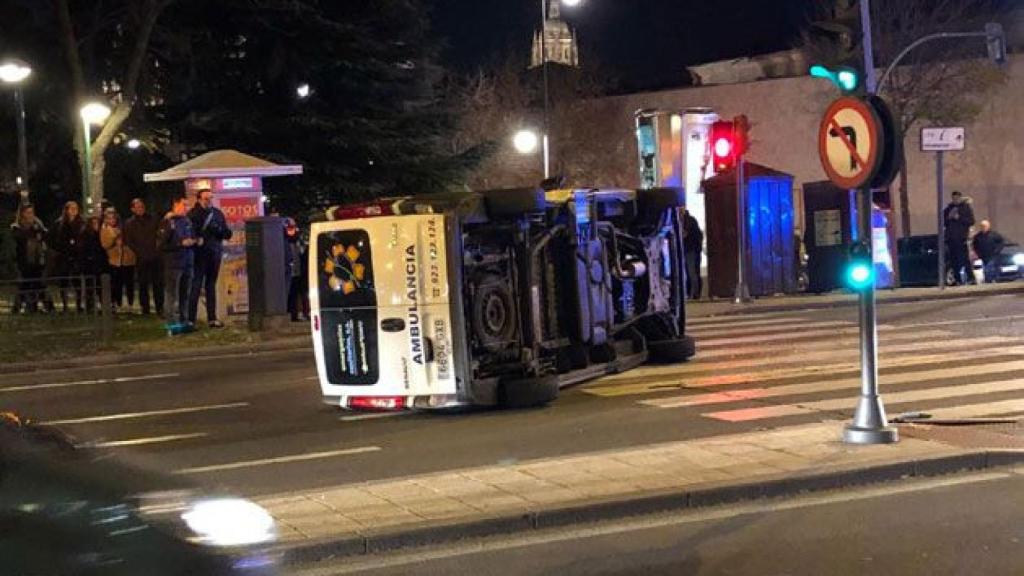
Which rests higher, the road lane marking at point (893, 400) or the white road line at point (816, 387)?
the white road line at point (816, 387)

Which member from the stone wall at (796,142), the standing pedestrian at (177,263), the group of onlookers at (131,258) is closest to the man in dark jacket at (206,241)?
the group of onlookers at (131,258)

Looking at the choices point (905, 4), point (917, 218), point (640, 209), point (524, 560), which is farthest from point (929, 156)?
point (524, 560)

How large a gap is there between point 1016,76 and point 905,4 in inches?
203

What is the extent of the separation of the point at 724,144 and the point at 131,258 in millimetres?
10685

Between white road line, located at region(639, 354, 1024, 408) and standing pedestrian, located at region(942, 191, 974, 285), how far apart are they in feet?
44.7

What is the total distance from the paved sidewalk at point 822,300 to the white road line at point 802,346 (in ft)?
16.3

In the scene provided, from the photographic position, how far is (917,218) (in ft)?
149

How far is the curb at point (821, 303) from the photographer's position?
837 inches

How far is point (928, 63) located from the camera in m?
41.3

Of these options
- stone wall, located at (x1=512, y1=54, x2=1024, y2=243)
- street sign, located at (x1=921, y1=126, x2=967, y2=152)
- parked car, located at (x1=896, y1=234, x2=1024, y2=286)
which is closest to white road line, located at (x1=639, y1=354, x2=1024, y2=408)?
street sign, located at (x1=921, y1=126, x2=967, y2=152)

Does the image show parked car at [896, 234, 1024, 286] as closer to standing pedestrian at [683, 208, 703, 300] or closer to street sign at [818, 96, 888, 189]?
standing pedestrian at [683, 208, 703, 300]

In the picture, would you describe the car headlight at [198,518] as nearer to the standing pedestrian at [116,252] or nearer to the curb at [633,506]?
the curb at [633,506]

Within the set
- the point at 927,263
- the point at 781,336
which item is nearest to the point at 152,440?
the point at 781,336

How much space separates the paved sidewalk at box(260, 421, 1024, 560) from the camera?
22.9 feet
